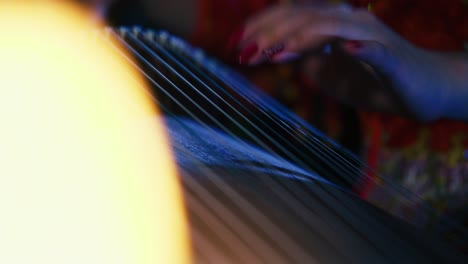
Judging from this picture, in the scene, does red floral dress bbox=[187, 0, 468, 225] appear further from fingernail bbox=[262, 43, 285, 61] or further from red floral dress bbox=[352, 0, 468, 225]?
fingernail bbox=[262, 43, 285, 61]

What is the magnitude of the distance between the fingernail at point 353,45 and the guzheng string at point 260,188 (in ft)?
0.36

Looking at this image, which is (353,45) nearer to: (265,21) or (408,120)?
(265,21)

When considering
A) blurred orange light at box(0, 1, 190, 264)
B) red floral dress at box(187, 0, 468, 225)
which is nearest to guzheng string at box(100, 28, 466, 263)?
blurred orange light at box(0, 1, 190, 264)

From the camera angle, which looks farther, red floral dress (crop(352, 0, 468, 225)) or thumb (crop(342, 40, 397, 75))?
red floral dress (crop(352, 0, 468, 225))

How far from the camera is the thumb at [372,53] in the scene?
61 centimetres

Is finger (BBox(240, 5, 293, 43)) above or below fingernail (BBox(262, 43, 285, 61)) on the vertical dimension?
above

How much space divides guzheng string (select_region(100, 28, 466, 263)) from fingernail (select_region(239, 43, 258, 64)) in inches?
1.9

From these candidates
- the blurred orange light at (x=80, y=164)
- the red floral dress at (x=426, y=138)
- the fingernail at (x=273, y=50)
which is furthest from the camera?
the red floral dress at (x=426, y=138)

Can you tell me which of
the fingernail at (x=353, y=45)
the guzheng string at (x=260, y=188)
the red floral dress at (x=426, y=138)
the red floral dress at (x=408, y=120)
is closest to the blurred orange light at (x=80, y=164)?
Result: the guzheng string at (x=260, y=188)

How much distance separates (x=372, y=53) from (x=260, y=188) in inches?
12.1

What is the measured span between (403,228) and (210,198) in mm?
172

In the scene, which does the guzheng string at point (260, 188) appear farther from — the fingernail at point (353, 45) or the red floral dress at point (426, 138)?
the red floral dress at point (426, 138)

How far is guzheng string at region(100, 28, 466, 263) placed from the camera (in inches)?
12.8

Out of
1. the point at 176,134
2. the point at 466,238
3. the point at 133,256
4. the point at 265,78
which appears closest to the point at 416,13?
the point at 265,78
